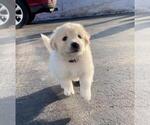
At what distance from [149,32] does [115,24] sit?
0.53 metres

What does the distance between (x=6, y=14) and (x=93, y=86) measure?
50.2 inches

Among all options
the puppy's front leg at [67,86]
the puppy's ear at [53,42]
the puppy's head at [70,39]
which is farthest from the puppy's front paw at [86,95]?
the puppy's ear at [53,42]

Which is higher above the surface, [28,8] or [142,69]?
[28,8]

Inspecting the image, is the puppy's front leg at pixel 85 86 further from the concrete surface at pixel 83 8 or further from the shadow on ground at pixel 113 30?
the concrete surface at pixel 83 8

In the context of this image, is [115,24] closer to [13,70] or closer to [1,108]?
[13,70]

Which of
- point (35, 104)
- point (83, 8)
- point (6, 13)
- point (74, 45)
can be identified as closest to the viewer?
point (74, 45)

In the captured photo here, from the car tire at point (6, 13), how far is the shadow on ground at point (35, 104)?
38.9 inches

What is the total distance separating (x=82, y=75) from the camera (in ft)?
11.9

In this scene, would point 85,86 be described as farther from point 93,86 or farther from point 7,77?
point 7,77

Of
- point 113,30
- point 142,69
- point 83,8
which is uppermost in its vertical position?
Result: point 83,8

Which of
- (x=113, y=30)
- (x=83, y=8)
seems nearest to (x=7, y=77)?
(x=113, y=30)

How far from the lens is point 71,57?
3592mm

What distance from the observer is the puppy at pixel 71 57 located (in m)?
3.45

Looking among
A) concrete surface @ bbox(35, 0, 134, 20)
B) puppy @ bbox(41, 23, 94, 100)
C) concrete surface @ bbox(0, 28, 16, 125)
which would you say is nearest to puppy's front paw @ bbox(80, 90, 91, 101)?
puppy @ bbox(41, 23, 94, 100)
